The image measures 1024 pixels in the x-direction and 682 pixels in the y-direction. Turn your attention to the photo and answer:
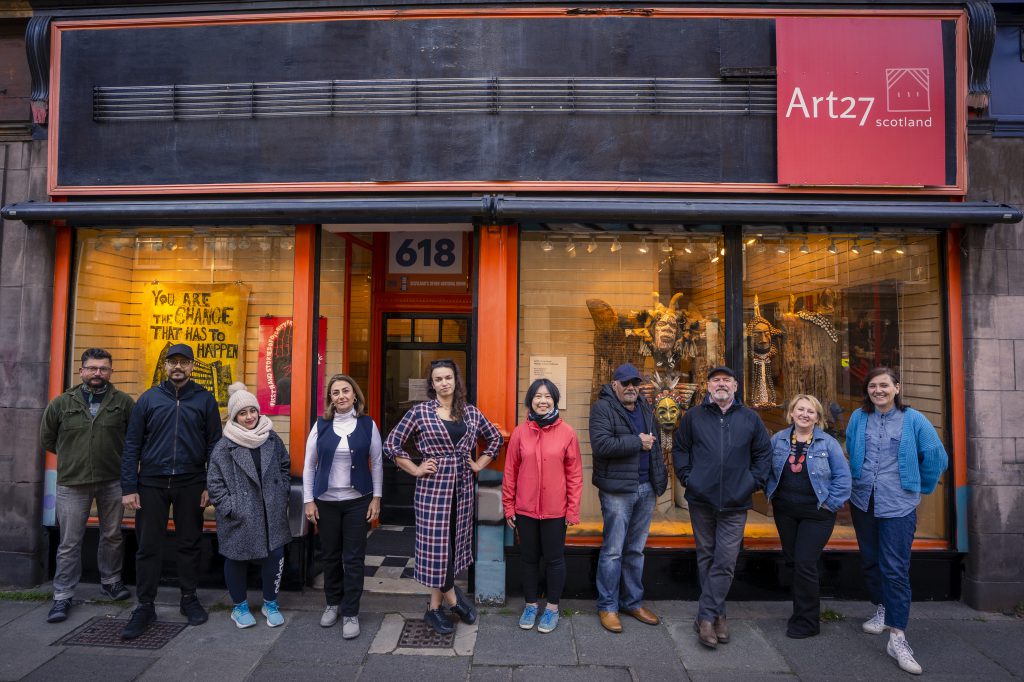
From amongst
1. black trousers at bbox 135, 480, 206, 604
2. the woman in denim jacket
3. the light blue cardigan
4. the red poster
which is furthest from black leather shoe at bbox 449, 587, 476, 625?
the light blue cardigan

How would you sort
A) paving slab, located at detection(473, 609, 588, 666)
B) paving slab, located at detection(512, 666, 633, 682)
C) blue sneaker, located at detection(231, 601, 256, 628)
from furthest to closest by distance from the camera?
blue sneaker, located at detection(231, 601, 256, 628) → paving slab, located at detection(473, 609, 588, 666) → paving slab, located at detection(512, 666, 633, 682)

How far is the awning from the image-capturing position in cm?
491

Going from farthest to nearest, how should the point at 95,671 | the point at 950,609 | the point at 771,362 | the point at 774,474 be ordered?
1. the point at 771,362
2. the point at 950,609
3. the point at 774,474
4. the point at 95,671

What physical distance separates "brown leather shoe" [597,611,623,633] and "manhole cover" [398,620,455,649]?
119cm

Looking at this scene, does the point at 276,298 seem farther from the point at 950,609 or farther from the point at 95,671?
the point at 950,609

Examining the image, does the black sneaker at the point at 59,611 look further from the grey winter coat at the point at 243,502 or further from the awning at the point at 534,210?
the awning at the point at 534,210

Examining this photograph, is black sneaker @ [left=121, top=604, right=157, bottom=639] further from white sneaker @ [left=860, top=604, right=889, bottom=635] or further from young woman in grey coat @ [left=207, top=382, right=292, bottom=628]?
white sneaker @ [left=860, top=604, right=889, bottom=635]

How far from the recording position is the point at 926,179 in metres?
5.05

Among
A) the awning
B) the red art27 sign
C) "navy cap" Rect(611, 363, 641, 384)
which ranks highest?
the red art27 sign

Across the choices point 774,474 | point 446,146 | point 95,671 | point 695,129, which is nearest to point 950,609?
point 774,474

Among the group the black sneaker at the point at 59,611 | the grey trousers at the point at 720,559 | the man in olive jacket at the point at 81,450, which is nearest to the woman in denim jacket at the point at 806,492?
the grey trousers at the point at 720,559

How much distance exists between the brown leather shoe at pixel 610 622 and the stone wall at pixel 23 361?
17.0 ft

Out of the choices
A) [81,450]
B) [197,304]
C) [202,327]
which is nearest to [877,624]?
→ [81,450]

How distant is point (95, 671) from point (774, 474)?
506cm
